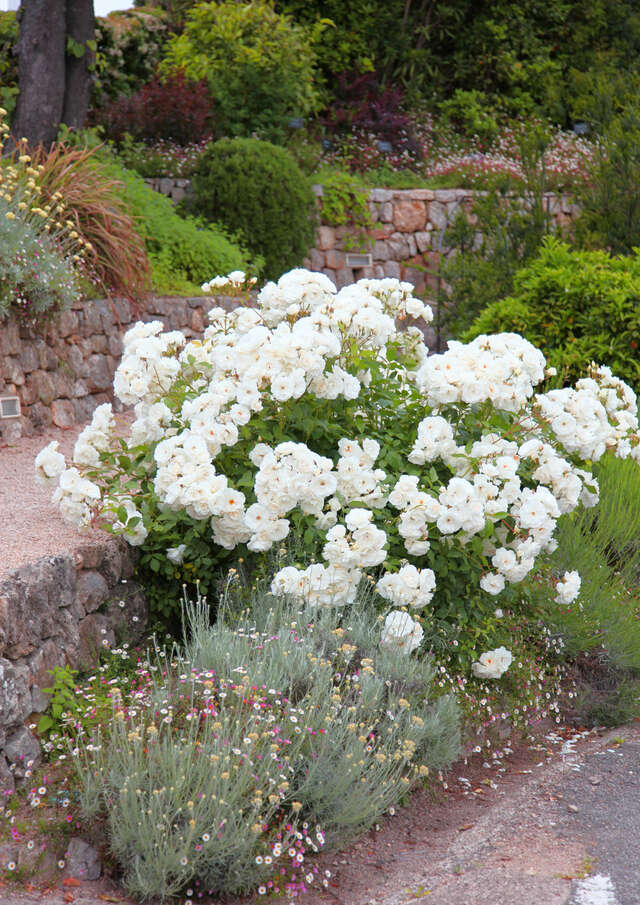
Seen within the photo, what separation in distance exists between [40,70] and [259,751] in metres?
7.49

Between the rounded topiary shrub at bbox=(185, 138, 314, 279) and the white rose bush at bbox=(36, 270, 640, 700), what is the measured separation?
5438mm

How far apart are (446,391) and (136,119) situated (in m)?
8.50

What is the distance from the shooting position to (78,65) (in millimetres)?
9000

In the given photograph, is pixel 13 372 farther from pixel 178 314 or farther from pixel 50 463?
pixel 50 463

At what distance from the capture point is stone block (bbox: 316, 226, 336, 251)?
11.5 meters

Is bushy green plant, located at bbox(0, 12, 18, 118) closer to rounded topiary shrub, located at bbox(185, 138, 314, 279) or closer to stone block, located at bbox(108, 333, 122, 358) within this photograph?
rounded topiary shrub, located at bbox(185, 138, 314, 279)

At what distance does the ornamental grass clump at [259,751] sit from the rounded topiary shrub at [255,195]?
6.55 metres

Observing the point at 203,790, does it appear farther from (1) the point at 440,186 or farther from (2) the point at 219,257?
(1) the point at 440,186

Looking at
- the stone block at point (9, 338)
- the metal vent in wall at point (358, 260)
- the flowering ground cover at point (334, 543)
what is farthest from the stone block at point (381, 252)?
the flowering ground cover at point (334, 543)

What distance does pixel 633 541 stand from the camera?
16.5 feet

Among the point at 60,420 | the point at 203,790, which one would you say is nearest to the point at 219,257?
the point at 60,420

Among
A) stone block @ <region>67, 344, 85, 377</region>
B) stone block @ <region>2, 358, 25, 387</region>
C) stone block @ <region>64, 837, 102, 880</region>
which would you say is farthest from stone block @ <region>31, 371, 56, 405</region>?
stone block @ <region>64, 837, 102, 880</region>

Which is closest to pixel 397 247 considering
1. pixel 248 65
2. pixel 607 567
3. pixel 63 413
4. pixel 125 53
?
pixel 248 65

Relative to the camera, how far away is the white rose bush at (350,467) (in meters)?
3.67
